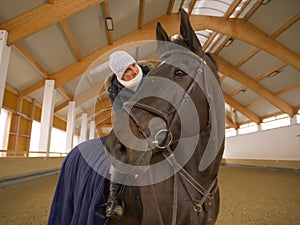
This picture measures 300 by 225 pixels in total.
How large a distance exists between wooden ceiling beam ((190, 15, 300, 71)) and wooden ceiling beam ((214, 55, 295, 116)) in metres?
3.19

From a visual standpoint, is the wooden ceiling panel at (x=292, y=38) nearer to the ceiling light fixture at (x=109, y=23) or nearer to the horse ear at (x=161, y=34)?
the ceiling light fixture at (x=109, y=23)

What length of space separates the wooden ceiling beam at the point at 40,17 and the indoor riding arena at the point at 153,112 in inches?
0.9

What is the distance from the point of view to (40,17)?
516 cm

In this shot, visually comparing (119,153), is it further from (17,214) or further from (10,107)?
(10,107)

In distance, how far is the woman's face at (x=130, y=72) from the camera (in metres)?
1.18

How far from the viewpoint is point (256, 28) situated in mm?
8594

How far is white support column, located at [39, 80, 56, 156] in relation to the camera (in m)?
8.05

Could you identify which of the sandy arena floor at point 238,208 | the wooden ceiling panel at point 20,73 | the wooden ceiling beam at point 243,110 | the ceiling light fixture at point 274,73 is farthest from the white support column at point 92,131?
the sandy arena floor at point 238,208

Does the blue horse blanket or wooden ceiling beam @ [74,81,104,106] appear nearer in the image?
the blue horse blanket

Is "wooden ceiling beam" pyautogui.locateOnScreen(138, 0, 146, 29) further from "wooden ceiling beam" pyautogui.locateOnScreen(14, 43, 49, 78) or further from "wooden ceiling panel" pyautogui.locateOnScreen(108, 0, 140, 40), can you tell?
"wooden ceiling beam" pyautogui.locateOnScreen(14, 43, 49, 78)

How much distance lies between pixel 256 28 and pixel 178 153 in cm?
929

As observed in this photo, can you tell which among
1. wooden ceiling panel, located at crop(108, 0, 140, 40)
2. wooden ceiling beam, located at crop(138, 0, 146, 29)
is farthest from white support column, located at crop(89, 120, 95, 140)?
wooden ceiling beam, located at crop(138, 0, 146, 29)

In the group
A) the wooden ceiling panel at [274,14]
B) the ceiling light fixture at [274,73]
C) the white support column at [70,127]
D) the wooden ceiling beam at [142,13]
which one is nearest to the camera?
the wooden ceiling beam at [142,13]

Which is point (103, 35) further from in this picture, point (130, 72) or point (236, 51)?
point (130, 72)
